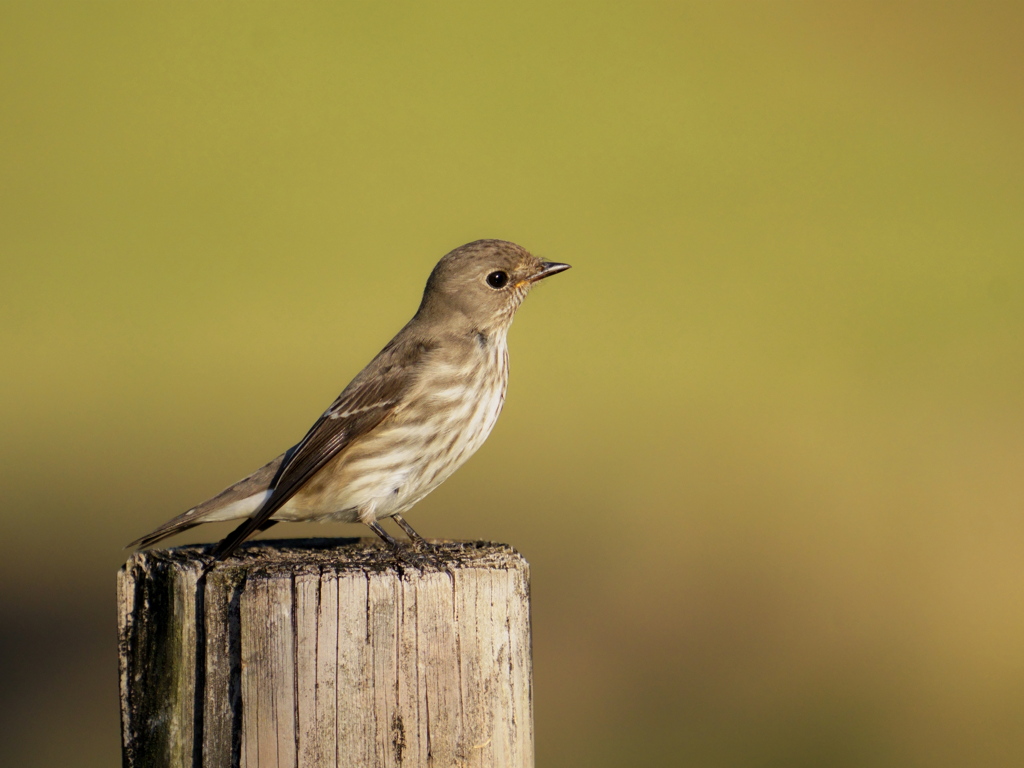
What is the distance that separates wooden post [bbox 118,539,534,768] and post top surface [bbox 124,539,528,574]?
3cm

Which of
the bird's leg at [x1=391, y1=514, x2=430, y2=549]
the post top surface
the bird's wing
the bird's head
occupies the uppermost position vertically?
the bird's head

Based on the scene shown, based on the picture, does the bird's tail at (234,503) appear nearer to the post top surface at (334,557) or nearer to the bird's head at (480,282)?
the post top surface at (334,557)

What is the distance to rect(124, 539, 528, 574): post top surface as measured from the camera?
3441 mm

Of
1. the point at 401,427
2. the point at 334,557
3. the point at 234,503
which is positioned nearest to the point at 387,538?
the point at 401,427

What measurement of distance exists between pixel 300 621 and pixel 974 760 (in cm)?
742

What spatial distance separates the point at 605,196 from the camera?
16.5 m

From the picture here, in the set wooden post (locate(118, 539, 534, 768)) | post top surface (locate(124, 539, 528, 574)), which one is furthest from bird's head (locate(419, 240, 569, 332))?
wooden post (locate(118, 539, 534, 768))

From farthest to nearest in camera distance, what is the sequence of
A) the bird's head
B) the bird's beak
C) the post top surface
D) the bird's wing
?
the bird's beak → the bird's head → the bird's wing → the post top surface

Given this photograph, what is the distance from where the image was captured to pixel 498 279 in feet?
18.6

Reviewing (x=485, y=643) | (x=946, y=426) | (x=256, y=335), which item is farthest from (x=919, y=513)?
(x=485, y=643)

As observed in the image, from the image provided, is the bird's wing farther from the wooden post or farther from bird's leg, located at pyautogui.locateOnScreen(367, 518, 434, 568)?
the wooden post

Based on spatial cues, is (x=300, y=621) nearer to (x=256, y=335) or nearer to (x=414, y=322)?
(x=414, y=322)

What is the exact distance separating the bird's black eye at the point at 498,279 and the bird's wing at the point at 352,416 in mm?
467

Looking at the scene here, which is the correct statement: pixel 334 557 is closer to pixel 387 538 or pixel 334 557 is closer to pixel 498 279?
pixel 387 538
